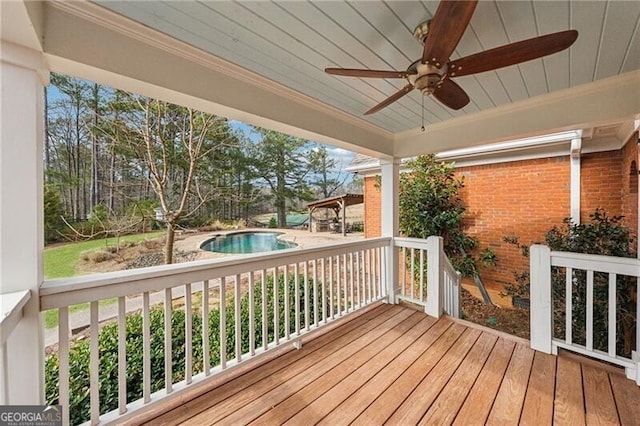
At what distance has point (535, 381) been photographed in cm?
200

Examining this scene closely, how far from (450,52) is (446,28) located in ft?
0.62

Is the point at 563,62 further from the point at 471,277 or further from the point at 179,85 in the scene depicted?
the point at 471,277

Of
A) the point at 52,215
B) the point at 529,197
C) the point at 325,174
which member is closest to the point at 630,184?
the point at 529,197

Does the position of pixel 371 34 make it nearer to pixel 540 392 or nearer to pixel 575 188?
pixel 540 392

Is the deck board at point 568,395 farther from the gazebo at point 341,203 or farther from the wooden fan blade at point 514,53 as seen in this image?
the gazebo at point 341,203

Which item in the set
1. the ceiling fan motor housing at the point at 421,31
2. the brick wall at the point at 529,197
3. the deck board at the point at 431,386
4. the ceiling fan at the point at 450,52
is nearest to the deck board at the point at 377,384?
the deck board at the point at 431,386

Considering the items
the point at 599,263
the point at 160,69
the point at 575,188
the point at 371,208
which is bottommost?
the point at 599,263

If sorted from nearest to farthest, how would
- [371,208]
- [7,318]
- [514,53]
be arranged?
[7,318], [514,53], [371,208]

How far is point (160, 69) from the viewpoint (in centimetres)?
163

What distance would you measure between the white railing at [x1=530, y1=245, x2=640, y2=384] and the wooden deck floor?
0.46ft

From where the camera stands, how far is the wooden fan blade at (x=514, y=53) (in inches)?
47.1

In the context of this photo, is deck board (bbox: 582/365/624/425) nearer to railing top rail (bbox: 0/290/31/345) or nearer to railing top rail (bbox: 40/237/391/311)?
railing top rail (bbox: 40/237/391/311)

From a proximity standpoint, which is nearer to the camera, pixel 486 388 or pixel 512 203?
pixel 486 388

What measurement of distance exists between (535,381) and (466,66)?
92.5 inches
